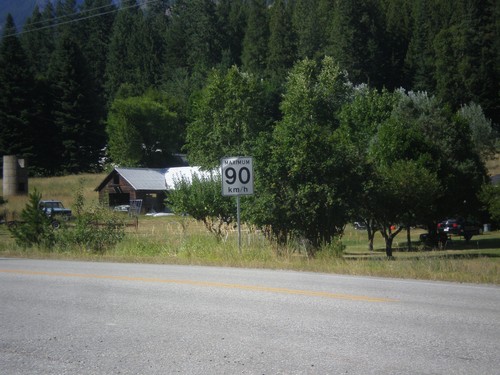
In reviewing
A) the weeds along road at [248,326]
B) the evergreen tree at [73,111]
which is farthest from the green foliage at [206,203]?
the evergreen tree at [73,111]

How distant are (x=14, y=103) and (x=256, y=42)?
4051 centimetres

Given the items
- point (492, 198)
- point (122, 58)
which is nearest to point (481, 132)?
point (492, 198)

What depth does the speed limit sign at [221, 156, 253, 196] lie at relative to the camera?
22.1 metres

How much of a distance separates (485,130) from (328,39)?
115ft

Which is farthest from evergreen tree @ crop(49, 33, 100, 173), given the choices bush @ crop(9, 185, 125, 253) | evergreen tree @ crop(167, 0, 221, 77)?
bush @ crop(9, 185, 125, 253)

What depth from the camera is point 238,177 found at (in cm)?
2223

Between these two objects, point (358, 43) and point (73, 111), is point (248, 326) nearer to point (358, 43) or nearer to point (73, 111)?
point (73, 111)

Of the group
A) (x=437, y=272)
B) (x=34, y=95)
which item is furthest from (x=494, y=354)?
(x=34, y=95)

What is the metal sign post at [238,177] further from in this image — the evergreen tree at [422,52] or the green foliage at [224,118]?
the evergreen tree at [422,52]

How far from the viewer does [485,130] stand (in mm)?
73250

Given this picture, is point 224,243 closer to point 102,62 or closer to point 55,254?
point 55,254

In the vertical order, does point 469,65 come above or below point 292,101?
above

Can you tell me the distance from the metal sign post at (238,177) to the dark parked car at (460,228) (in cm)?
3210

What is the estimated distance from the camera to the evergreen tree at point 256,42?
10881 centimetres
